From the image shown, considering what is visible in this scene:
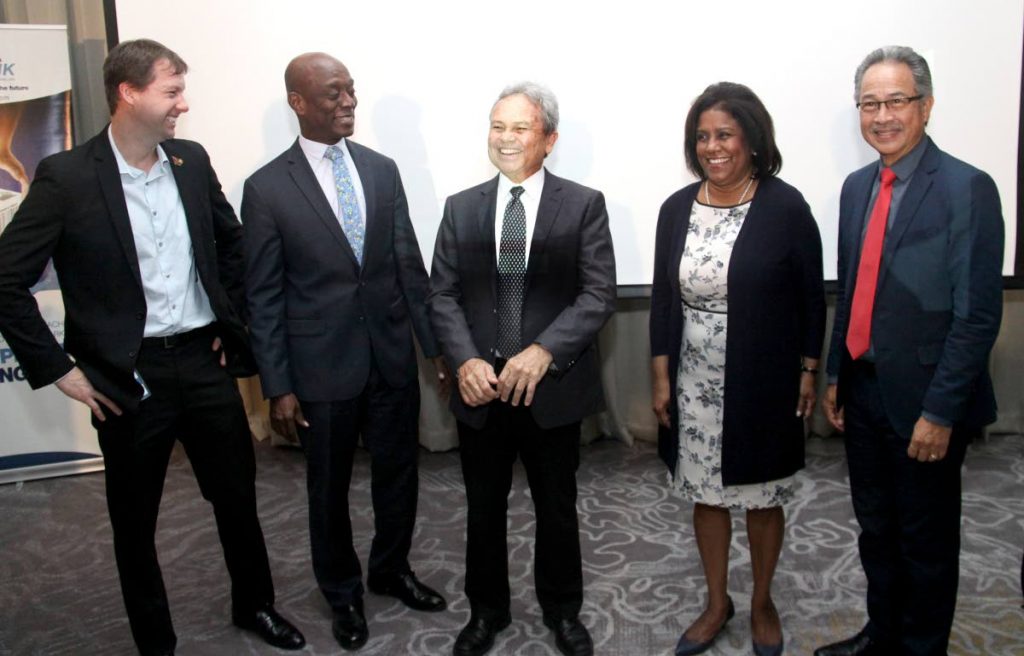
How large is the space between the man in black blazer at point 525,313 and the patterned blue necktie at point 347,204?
26cm

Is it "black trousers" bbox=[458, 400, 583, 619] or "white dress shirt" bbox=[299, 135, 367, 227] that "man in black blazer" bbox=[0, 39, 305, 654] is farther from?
"black trousers" bbox=[458, 400, 583, 619]

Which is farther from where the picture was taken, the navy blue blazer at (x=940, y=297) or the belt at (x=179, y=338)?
the belt at (x=179, y=338)

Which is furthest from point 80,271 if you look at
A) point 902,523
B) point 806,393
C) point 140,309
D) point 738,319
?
point 902,523

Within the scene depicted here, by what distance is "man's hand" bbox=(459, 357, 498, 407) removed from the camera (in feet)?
7.13

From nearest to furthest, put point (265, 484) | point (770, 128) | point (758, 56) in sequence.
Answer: point (770, 128), point (758, 56), point (265, 484)

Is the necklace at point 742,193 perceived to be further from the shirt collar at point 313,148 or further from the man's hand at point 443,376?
the shirt collar at point 313,148

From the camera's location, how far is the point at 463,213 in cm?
228

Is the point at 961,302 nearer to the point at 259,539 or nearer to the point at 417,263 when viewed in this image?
the point at 417,263

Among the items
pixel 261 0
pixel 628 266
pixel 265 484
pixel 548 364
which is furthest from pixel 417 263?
pixel 265 484

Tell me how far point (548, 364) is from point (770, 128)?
787mm

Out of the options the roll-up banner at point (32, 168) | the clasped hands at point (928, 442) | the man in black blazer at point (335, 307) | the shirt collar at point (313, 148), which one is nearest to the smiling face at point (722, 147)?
the clasped hands at point (928, 442)

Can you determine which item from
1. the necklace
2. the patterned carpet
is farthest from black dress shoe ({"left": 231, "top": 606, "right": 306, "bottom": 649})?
the necklace

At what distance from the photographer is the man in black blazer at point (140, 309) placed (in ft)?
6.99


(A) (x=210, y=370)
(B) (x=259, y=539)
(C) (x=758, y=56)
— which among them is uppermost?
(C) (x=758, y=56)
